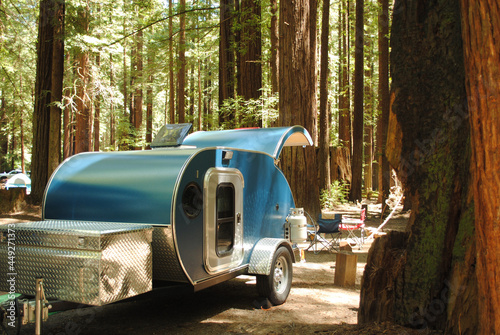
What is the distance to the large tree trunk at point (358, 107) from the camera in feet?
65.5

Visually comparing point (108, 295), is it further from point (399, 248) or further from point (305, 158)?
point (305, 158)

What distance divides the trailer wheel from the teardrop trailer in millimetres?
16

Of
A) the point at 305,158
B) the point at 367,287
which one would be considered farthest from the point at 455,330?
the point at 305,158

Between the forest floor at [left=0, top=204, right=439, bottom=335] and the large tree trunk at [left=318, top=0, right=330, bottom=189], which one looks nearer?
the forest floor at [left=0, top=204, right=439, bottom=335]

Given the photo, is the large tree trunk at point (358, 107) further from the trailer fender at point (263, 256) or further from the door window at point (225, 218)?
the door window at point (225, 218)

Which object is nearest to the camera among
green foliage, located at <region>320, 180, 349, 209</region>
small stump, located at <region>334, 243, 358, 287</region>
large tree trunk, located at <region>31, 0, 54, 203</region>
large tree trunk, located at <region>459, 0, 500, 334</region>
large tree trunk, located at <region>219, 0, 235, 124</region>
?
large tree trunk, located at <region>459, 0, 500, 334</region>

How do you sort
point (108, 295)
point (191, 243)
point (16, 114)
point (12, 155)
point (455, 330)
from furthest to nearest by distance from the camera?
point (12, 155) < point (16, 114) < point (191, 243) < point (108, 295) < point (455, 330)

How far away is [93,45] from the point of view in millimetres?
15500

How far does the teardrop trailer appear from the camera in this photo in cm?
411

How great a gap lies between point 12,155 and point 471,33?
154ft

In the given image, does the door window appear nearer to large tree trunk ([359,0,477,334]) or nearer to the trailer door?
the trailer door

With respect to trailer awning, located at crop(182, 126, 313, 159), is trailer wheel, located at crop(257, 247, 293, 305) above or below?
below

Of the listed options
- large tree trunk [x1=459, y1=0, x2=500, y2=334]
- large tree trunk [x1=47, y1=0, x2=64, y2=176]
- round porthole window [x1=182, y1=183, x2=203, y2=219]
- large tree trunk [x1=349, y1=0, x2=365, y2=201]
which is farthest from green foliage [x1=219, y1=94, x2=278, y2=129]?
large tree trunk [x1=459, y1=0, x2=500, y2=334]

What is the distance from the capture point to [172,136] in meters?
6.30
